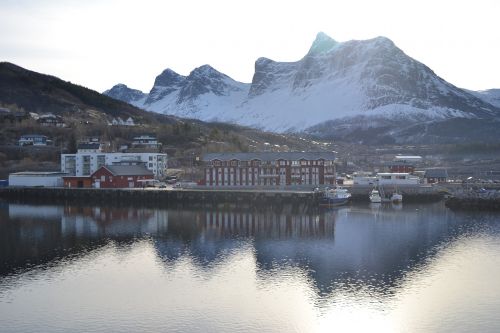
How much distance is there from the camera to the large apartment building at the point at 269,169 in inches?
2020

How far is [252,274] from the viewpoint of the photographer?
2339 centimetres

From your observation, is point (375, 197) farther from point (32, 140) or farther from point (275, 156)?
point (32, 140)

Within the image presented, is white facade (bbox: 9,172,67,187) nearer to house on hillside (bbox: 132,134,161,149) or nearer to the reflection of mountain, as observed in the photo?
the reflection of mountain

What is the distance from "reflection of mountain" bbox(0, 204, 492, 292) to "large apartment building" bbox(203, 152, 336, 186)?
25.3 ft

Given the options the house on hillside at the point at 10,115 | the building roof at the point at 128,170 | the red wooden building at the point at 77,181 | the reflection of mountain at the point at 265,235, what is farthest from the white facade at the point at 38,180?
the house on hillside at the point at 10,115

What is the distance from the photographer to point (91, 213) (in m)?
42.4

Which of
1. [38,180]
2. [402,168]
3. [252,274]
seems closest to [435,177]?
[402,168]

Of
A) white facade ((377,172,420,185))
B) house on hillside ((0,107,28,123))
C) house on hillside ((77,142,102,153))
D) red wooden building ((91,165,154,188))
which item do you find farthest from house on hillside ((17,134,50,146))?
white facade ((377,172,420,185))

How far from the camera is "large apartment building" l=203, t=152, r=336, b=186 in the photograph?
168 feet

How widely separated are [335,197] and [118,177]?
63.5 feet

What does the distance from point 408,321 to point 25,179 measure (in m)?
45.8

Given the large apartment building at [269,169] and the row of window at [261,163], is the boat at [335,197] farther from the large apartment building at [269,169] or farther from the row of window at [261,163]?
the row of window at [261,163]

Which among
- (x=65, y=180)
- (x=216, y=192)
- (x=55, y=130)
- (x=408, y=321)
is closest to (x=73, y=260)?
(x=408, y=321)

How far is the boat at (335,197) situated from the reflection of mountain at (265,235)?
1.48 m
